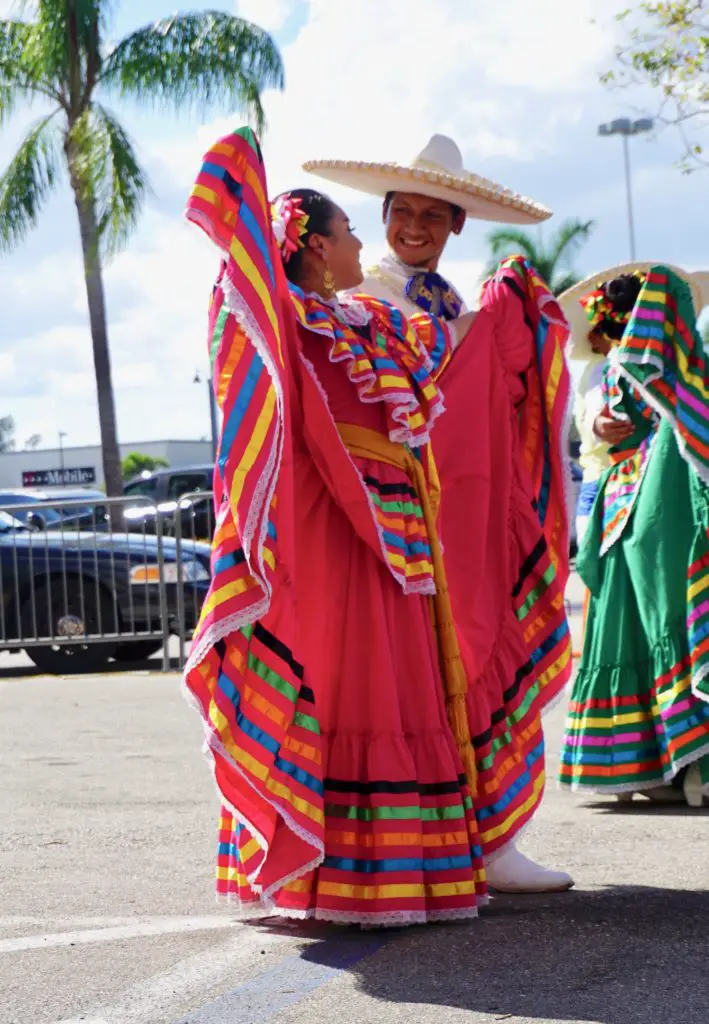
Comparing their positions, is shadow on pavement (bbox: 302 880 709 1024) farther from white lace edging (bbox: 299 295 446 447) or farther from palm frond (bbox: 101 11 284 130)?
palm frond (bbox: 101 11 284 130)

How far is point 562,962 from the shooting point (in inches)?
154

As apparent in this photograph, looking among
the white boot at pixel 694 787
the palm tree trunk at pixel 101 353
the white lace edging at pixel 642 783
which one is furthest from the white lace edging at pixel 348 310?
the palm tree trunk at pixel 101 353

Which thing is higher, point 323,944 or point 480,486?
point 480,486

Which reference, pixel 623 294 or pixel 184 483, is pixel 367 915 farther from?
pixel 184 483

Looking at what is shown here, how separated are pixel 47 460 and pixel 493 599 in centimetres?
8253

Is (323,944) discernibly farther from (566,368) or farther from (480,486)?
(566,368)

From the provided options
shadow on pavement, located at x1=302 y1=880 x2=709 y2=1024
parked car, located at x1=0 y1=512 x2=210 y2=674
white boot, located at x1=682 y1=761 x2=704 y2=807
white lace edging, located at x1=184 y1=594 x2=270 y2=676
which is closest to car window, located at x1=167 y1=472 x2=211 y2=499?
parked car, located at x1=0 y1=512 x2=210 y2=674

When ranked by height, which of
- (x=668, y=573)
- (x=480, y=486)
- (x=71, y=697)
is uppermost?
(x=480, y=486)

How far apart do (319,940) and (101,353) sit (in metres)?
19.7

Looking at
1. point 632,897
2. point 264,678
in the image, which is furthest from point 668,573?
point 264,678

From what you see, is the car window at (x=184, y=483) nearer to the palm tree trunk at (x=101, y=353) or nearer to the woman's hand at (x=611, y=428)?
the palm tree trunk at (x=101, y=353)

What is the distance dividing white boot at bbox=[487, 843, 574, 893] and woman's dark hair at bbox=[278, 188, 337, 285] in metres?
1.67

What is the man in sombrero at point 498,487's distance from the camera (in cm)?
479

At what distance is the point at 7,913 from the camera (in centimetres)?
465
